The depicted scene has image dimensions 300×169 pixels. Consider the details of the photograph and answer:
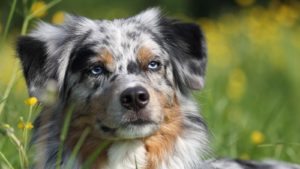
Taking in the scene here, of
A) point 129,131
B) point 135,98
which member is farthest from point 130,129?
point 135,98

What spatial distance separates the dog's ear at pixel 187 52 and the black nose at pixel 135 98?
72 cm

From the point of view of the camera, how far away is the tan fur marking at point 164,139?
620 centimetres

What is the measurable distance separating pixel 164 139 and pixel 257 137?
2007 millimetres

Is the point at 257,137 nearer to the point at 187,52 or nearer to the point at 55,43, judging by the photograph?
the point at 187,52

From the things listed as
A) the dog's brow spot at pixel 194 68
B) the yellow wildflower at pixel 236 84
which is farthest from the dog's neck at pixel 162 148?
the yellow wildflower at pixel 236 84

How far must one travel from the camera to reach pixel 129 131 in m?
5.97

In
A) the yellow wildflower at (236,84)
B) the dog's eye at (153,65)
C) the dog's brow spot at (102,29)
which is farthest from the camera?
the yellow wildflower at (236,84)

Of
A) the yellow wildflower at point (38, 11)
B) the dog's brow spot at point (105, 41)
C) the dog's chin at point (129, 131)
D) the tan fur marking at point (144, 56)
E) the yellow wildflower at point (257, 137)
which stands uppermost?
the yellow wildflower at point (38, 11)

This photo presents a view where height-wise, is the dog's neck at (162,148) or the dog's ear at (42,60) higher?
the dog's ear at (42,60)

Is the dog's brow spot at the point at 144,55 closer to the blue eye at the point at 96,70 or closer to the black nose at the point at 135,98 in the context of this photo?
the blue eye at the point at 96,70

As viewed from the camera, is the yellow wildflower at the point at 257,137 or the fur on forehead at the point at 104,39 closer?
the fur on forehead at the point at 104,39

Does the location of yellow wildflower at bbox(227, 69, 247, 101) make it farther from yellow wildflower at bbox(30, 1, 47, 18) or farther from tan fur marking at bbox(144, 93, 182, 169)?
tan fur marking at bbox(144, 93, 182, 169)

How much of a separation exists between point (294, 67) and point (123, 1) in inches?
430

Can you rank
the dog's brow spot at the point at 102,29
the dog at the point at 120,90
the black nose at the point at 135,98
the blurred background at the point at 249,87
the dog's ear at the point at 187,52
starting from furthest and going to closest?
the blurred background at the point at 249,87, the dog's ear at the point at 187,52, the dog's brow spot at the point at 102,29, the dog at the point at 120,90, the black nose at the point at 135,98
